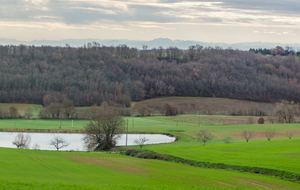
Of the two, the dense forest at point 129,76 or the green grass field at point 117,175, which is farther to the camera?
the dense forest at point 129,76

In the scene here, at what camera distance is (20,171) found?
28203mm

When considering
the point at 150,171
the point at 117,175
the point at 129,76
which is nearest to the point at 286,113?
the point at 150,171

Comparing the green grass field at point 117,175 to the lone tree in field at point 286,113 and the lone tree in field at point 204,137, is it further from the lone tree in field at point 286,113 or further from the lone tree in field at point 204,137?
the lone tree in field at point 286,113

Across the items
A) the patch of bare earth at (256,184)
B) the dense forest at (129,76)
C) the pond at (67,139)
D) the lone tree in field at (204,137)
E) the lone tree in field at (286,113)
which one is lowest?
the pond at (67,139)

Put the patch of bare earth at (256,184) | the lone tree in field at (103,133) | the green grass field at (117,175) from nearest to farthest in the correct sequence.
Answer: the green grass field at (117,175)
the patch of bare earth at (256,184)
the lone tree in field at (103,133)

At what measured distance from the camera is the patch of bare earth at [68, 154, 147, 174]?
31.0 meters

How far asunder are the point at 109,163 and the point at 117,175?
680 cm

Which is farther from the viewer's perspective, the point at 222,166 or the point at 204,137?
the point at 204,137

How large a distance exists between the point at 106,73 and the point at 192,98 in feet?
137

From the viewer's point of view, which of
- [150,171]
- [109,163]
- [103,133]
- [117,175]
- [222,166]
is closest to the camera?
[117,175]

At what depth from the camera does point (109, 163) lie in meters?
35.0

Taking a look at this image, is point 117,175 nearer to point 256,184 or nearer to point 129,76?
point 256,184

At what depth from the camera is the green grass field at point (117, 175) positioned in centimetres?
2239

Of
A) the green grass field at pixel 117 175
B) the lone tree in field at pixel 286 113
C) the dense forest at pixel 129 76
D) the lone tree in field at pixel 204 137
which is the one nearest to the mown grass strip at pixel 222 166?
the green grass field at pixel 117 175
